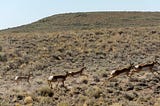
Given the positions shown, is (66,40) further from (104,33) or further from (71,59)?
(71,59)

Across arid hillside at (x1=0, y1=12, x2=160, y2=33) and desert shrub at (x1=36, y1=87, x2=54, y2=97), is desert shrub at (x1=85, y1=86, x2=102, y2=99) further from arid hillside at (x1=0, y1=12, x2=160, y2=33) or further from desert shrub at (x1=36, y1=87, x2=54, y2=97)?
arid hillside at (x1=0, y1=12, x2=160, y2=33)

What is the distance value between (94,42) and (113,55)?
9407mm

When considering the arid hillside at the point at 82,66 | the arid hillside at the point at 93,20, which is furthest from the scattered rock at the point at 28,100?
the arid hillside at the point at 93,20

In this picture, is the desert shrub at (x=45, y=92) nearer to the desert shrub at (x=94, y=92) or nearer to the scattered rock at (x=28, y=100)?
the scattered rock at (x=28, y=100)

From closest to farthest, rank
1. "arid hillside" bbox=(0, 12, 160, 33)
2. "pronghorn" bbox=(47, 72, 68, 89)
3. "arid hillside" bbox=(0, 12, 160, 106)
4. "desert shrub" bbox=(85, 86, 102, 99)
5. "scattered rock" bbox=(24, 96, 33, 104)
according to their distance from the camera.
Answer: "scattered rock" bbox=(24, 96, 33, 104)
"arid hillside" bbox=(0, 12, 160, 106)
"desert shrub" bbox=(85, 86, 102, 99)
"pronghorn" bbox=(47, 72, 68, 89)
"arid hillside" bbox=(0, 12, 160, 33)

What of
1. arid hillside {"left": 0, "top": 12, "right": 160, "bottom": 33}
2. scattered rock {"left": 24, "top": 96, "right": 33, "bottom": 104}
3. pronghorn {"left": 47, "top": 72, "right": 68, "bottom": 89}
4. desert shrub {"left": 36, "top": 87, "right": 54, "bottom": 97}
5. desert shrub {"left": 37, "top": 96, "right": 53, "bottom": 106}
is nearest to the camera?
desert shrub {"left": 37, "top": 96, "right": 53, "bottom": 106}

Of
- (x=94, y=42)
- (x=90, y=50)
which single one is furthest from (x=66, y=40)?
(x=90, y=50)

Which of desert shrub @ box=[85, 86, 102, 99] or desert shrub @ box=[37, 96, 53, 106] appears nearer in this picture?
desert shrub @ box=[37, 96, 53, 106]

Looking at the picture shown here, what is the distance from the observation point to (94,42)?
152ft

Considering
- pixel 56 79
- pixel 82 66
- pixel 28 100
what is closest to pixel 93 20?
pixel 82 66

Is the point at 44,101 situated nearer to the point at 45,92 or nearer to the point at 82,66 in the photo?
the point at 45,92

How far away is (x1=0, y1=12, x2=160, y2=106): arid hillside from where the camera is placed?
68.5 feet

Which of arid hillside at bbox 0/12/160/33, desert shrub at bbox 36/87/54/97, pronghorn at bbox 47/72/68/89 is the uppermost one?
pronghorn at bbox 47/72/68/89

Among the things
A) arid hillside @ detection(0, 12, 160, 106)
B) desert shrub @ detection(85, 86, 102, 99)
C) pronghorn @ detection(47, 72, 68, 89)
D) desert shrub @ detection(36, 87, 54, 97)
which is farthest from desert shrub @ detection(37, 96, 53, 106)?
pronghorn @ detection(47, 72, 68, 89)
